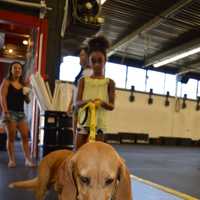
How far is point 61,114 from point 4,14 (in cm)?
194

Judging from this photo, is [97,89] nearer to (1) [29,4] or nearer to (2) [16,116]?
(2) [16,116]

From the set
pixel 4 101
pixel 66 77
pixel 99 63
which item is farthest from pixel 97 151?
pixel 66 77

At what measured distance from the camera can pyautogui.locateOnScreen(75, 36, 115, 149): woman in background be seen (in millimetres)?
2508


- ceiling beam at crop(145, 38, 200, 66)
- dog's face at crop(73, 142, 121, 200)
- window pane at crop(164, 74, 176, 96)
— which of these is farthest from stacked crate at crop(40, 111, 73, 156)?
window pane at crop(164, 74, 176, 96)

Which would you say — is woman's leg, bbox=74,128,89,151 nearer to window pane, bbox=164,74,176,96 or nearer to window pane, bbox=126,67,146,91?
window pane, bbox=126,67,146,91

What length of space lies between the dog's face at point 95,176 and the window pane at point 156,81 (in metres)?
11.9

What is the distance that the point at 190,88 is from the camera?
1439 centimetres

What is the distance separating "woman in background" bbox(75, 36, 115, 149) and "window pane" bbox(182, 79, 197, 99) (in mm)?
11805

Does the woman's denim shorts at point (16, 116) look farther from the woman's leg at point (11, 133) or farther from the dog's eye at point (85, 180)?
the dog's eye at point (85, 180)

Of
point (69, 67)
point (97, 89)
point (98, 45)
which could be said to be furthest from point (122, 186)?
point (69, 67)

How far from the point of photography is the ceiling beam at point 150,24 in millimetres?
7609

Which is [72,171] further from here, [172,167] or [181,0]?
[181,0]

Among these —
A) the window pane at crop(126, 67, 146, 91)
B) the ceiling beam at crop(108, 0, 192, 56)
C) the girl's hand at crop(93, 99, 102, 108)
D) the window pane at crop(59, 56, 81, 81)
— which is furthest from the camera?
the window pane at crop(126, 67, 146, 91)

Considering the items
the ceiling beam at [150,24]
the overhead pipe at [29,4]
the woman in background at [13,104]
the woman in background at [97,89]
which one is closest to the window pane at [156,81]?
the ceiling beam at [150,24]
